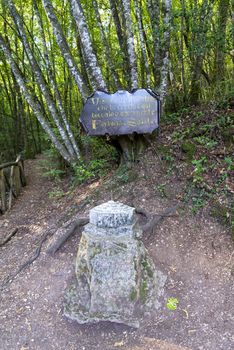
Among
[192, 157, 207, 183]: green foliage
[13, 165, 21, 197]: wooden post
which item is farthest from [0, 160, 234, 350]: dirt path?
[13, 165, 21, 197]: wooden post

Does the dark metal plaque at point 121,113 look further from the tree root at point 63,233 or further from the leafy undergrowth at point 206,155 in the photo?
the tree root at point 63,233

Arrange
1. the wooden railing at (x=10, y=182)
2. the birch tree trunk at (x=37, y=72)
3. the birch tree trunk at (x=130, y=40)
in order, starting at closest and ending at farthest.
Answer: the birch tree trunk at (x=130, y=40) → the birch tree trunk at (x=37, y=72) → the wooden railing at (x=10, y=182)

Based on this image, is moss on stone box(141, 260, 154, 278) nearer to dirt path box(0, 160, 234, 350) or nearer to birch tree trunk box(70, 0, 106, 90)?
dirt path box(0, 160, 234, 350)

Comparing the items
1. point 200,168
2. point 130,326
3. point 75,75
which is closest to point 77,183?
point 75,75

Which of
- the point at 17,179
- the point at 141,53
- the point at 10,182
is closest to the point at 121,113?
the point at 141,53

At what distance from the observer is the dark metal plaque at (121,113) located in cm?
425

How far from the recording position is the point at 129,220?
3.01 metres

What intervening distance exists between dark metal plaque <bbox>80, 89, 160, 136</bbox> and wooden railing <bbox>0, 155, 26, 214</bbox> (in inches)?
126

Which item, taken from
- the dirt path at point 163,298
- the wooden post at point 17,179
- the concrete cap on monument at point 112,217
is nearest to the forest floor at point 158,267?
the dirt path at point 163,298

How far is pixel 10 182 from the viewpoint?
23.6 ft

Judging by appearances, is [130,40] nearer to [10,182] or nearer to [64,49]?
[64,49]

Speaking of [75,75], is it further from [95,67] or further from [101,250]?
[101,250]

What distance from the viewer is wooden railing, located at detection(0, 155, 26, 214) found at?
6552mm

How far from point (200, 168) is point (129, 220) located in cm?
174
